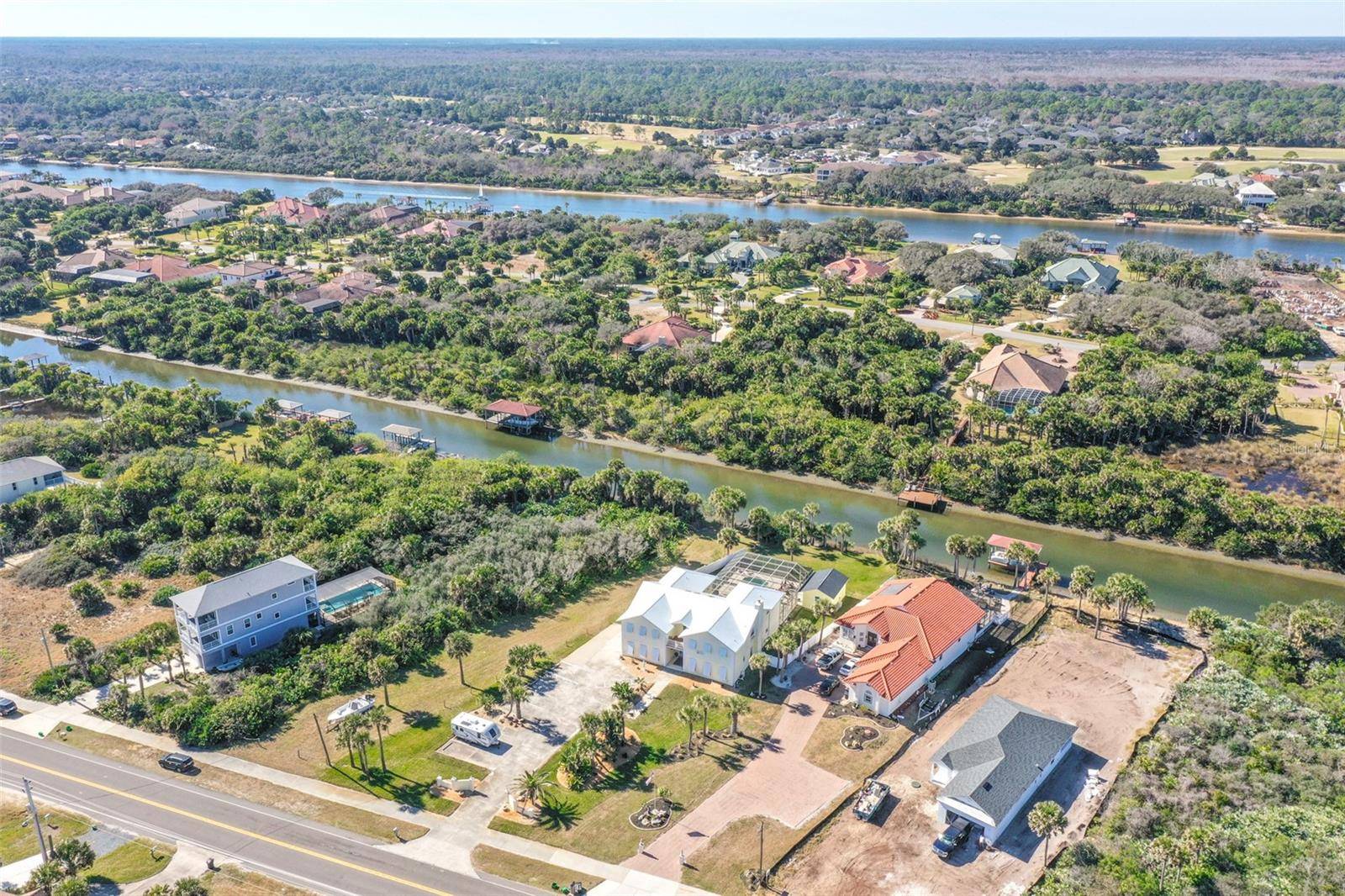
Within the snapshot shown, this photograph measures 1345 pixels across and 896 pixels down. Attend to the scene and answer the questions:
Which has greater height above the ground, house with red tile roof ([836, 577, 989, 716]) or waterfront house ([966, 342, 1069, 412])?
waterfront house ([966, 342, 1069, 412])

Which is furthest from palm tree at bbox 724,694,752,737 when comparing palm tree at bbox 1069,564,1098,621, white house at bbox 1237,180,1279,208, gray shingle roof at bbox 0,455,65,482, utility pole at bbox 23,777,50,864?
white house at bbox 1237,180,1279,208

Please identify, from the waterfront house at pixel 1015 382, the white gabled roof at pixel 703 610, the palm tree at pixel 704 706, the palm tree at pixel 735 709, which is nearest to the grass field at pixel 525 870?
the palm tree at pixel 704 706

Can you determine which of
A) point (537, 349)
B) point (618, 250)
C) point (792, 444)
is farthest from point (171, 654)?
point (618, 250)

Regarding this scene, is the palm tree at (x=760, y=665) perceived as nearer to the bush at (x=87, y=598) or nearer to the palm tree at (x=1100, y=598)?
the palm tree at (x=1100, y=598)

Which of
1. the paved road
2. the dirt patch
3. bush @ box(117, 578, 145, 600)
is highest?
bush @ box(117, 578, 145, 600)

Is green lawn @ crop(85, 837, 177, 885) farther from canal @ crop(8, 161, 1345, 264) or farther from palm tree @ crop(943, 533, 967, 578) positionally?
canal @ crop(8, 161, 1345, 264)

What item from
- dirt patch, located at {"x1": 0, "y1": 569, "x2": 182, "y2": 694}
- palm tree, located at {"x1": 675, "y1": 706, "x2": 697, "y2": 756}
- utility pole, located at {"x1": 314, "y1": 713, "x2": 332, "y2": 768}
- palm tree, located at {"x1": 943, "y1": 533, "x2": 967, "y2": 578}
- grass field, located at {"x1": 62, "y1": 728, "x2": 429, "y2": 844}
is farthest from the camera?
palm tree, located at {"x1": 943, "y1": 533, "x2": 967, "y2": 578}
